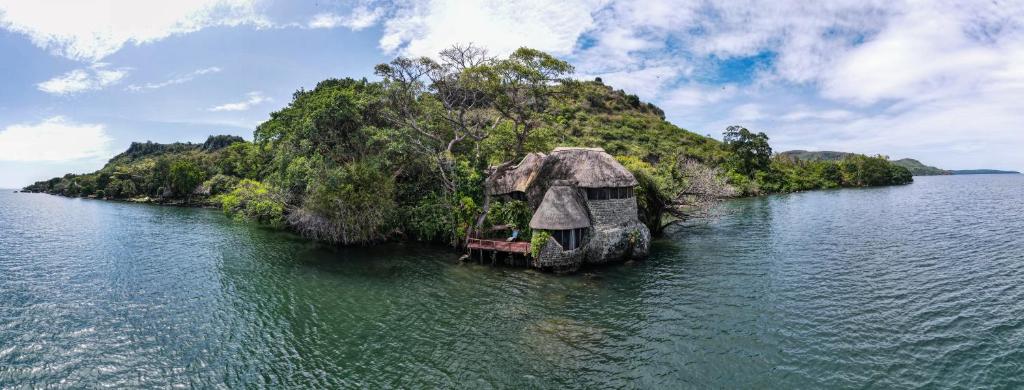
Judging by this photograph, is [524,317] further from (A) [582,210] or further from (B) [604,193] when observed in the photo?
(B) [604,193]

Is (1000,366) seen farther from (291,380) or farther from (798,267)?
(291,380)

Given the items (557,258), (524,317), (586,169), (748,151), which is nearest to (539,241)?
(557,258)

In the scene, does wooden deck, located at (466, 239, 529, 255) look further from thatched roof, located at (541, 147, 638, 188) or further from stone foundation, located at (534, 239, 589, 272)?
thatched roof, located at (541, 147, 638, 188)

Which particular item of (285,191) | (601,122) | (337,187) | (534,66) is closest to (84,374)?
(337,187)

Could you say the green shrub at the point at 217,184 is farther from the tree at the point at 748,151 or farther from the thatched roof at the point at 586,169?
the tree at the point at 748,151

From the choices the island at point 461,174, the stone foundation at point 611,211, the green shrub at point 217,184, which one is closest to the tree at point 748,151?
the island at point 461,174
